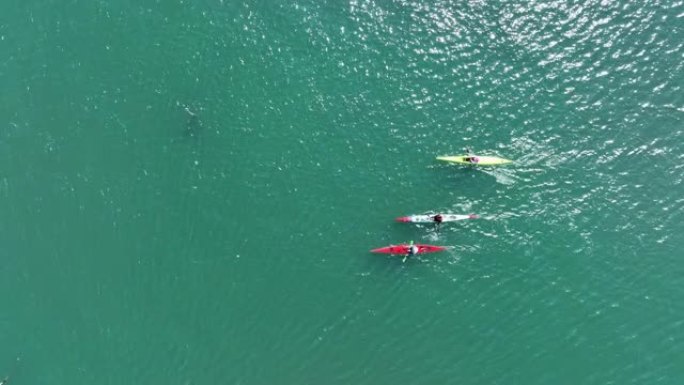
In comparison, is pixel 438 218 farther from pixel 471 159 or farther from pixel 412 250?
pixel 471 159

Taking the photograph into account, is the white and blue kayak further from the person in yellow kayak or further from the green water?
the person in yellow kayak

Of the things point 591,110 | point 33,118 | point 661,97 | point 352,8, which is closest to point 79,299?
point 33,118

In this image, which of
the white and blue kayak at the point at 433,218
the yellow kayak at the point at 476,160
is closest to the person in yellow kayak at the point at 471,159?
the yellow kayak at the point at 476,160

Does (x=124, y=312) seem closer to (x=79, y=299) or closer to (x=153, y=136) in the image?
(x=79, y=299)

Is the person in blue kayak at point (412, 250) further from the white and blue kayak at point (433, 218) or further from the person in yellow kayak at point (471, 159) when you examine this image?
the person in yellow kayak at point (471, 159)

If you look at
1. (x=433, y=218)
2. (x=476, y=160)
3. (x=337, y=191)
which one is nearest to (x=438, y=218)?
(x=433, y=218)

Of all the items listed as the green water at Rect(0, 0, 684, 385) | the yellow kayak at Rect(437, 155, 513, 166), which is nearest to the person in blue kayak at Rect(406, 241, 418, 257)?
the green water at Rect(0, 0, 684, 385)
